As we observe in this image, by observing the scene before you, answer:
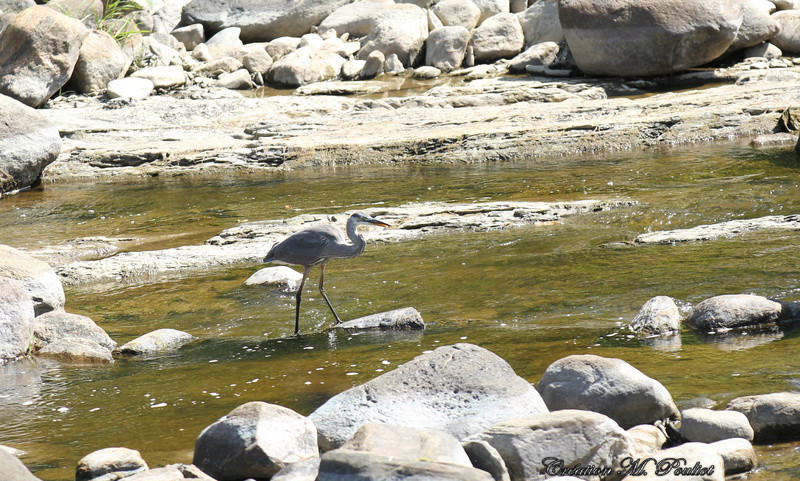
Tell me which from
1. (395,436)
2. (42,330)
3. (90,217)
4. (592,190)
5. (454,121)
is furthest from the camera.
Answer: (454,121)

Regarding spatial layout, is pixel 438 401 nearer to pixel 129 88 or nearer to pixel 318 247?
pixel 318 247

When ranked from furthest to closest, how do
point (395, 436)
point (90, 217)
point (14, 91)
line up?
point (14, 91)
point (90, 217)
point (395, 436)

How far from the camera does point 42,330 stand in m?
5.81

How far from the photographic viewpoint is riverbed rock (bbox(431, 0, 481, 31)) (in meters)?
19.9

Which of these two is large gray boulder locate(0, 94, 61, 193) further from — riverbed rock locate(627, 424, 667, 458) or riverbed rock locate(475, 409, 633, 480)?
riverbed rock locate(627, 424, 667, 458)

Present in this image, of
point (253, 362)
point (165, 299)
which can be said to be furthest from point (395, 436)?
point (165, 299)

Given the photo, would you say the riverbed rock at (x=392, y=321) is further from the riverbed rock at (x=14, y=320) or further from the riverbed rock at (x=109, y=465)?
the riverbed rock at (x=109, y=465)

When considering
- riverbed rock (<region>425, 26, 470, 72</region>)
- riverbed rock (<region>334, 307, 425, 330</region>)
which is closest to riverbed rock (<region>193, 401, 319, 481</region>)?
riverbed rock (<region>334, 307, 425, 330</region>)

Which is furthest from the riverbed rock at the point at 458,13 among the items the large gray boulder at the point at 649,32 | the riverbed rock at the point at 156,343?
the riverbed rock at the point at 156,343

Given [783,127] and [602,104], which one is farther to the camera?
[602,104]

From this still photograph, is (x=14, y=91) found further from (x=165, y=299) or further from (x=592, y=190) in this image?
(x=592, y=190)

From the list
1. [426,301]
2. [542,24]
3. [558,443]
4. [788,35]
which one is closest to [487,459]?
[558,443]

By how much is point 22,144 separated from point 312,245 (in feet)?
25.3

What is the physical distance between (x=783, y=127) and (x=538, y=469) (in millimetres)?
10417
